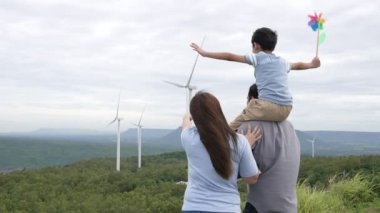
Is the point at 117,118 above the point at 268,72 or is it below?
below

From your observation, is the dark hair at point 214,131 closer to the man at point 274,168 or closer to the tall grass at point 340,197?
the man at point 274,168

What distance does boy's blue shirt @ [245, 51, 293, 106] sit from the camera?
341 centimetres

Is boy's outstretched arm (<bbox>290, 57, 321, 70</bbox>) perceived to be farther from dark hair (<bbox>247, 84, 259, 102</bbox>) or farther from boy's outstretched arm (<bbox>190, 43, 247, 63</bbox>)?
boy's outstretched arm (<bbox>190, 43, 247, 63</bbox>)

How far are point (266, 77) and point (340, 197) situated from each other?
6.44 m

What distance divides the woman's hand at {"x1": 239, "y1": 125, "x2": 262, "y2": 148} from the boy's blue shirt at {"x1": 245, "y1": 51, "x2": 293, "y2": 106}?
216mm

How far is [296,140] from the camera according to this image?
3.54 m

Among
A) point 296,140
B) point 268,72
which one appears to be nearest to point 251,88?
point 268,72

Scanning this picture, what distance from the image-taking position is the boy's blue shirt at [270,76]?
3.41 m

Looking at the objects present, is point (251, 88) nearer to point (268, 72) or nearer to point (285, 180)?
point (268, 72)

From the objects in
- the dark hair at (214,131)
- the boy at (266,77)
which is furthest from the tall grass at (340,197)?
the dark hair at (214,131)

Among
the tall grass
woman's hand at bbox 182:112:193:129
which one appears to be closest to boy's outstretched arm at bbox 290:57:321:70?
Answer: woman's hand at bbox 182:112:193:129

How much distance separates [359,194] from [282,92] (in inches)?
274

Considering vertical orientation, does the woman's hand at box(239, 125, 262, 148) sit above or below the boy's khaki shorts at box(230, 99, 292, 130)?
below

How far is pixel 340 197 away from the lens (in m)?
9.24
